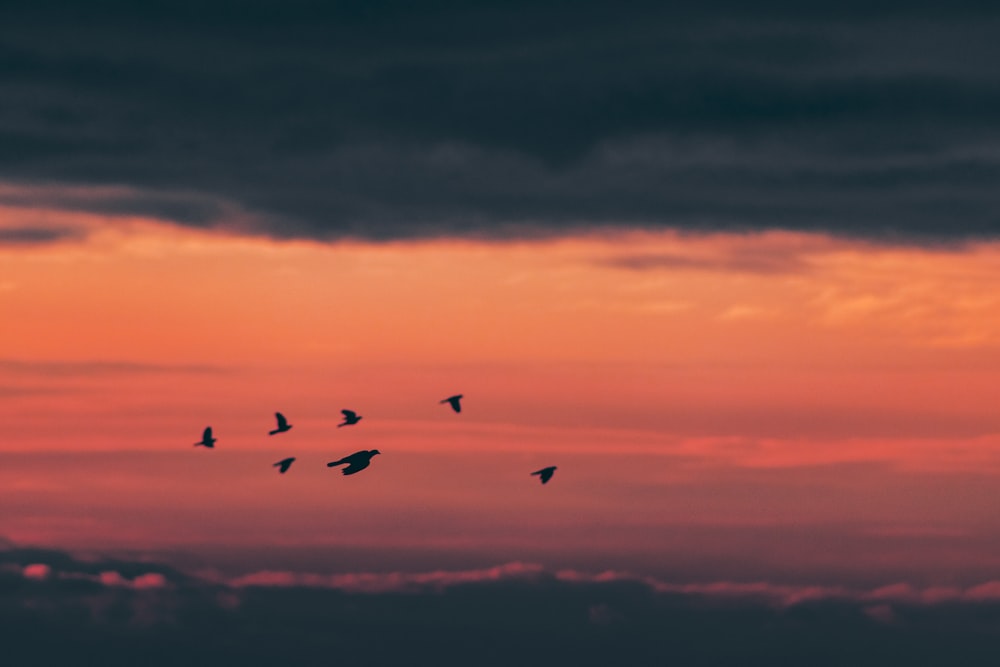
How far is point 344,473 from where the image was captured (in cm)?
19175
